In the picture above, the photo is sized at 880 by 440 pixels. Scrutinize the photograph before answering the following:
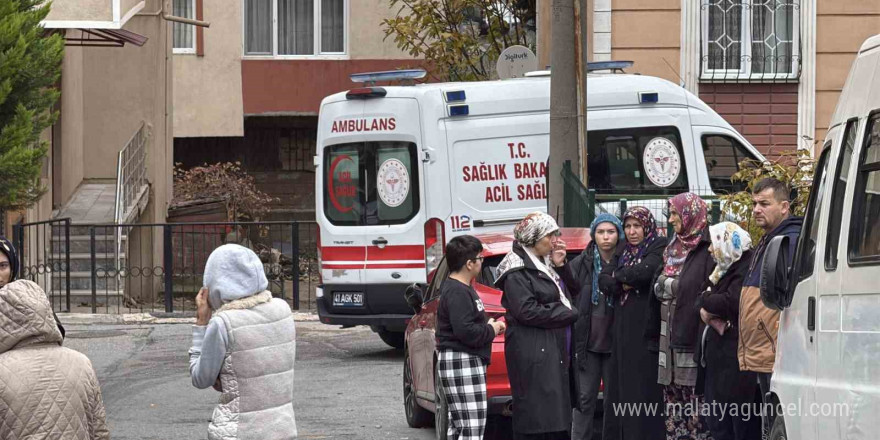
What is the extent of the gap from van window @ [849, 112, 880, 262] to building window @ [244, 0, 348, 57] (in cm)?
2281

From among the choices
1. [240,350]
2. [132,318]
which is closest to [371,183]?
[132,318]

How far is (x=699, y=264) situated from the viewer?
8.33 meters

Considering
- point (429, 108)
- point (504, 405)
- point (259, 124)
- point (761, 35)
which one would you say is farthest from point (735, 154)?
point (259, 124)

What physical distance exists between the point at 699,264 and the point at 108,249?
15260 mm

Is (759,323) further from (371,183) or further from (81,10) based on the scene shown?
(81,10)

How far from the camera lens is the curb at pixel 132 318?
19312mm

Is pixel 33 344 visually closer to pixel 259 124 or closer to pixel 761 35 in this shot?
pixel 761 35

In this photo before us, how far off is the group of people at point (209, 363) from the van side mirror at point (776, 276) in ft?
7.54

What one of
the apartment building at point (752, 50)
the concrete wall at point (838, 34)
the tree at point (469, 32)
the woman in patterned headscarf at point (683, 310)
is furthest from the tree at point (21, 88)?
the concrete wall at point (838, 34)

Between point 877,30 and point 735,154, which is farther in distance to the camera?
point 877,30

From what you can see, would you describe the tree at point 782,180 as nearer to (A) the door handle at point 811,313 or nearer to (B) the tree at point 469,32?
(A) the door handle at point 811,313

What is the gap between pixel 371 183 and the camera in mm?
15648

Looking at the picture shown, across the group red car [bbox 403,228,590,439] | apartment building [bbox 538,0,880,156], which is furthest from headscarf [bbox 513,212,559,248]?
apartment building [bbox 538,0,880,156]

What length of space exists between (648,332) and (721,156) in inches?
296
